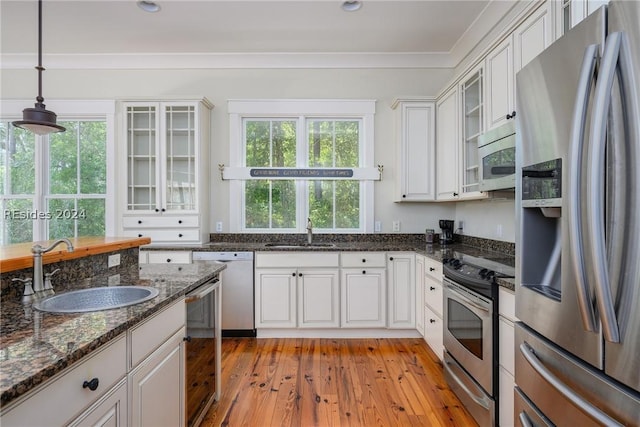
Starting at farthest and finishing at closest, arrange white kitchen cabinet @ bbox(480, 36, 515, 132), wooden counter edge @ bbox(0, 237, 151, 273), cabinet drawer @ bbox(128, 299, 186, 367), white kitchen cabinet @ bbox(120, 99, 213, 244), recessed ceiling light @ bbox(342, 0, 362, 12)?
1. white kitchen cabinet @ bbox(120, 99, 213, 244)
2. recessed ceiling light @ bbox(342, 0, 362, 12)
3. white kitchen cabinet @ bbox(480, 36, 515, 132)
4. wooden counter edge @ bbox(0, 237, 151, 273)
5. cabinet drawer @ bbox(128, 299, 186, 367)

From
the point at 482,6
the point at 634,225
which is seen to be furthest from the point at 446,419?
the point at 482,6

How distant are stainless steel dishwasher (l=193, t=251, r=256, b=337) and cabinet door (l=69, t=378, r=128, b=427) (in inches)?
80.0

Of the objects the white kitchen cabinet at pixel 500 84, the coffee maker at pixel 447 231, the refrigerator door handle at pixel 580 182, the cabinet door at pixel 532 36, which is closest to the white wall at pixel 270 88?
the coffee maker at pixel 447 231

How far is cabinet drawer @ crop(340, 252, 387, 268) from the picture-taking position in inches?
123

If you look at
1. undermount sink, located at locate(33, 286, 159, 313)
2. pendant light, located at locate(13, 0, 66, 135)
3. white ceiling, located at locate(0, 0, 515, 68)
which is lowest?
undermount sink, located at locate(33, 286, 159, 313)

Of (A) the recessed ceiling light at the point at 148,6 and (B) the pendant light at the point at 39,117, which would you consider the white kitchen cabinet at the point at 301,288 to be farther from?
(A) the recessed ceiling light at the point at 148,6

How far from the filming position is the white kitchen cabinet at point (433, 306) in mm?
2537

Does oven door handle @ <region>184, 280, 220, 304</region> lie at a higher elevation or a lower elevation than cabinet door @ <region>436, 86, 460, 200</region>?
lower

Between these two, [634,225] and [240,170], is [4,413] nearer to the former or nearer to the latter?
[634,225]

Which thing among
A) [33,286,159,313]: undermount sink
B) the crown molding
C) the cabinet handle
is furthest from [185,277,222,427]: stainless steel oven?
the crown molding

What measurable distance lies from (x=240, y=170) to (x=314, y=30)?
168 centimetres

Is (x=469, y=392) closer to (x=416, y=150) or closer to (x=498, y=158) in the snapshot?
(x=498, y=158)

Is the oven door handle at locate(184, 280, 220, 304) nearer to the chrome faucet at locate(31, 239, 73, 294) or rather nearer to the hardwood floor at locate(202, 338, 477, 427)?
the chrome faucet at locate(31, 239, 73, 294)

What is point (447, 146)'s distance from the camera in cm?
313
